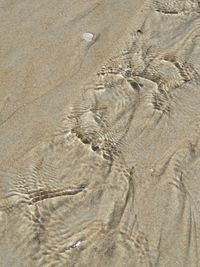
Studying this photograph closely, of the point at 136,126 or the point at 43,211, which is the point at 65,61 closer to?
the point at 136,126

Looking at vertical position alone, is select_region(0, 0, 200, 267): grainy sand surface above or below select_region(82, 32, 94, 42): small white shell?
below

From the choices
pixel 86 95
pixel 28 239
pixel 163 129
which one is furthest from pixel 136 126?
pixel 28 239

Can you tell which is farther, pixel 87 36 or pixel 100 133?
pixel 87 36

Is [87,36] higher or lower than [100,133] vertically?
higher

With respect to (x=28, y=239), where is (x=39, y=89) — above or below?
above

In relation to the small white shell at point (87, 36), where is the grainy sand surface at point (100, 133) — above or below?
below

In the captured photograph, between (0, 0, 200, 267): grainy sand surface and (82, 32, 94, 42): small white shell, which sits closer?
(0, 0, 200, 267): grainy sand surface

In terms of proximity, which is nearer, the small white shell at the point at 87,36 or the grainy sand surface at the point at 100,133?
the grainy sand surface at the point at 100,133

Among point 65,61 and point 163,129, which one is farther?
point 65,61
